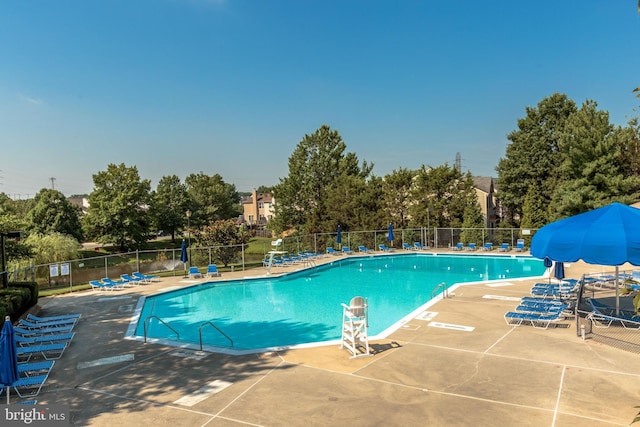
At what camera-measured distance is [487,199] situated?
153ft

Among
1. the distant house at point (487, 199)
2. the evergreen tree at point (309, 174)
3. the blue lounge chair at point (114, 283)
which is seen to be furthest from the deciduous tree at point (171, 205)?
the distant house at point (487, 199)

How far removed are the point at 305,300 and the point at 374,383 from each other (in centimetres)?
1083

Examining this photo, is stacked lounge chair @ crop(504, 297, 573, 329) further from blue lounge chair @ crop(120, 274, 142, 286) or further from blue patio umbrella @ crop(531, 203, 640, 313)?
blue lounge chair @ crop(120, 274, 142, 286)

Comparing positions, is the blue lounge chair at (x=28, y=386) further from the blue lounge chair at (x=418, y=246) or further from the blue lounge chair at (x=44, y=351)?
the blue lounge chair at (x=418, y=246)

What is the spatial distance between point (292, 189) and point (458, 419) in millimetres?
39679

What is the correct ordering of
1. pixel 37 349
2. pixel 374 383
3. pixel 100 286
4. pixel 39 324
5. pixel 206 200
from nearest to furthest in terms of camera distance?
1. pixel 374 383
2. pixel 37 349
3. pixel 39 324
4. pixel 100 286
5. pixel 206 200

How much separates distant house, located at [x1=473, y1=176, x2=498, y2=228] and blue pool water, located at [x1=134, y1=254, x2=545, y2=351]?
56.1 feet

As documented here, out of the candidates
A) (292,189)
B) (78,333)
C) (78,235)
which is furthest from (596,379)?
(78,235)

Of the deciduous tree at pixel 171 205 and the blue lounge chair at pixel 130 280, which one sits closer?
the blue lounge chair at pixel 130 280

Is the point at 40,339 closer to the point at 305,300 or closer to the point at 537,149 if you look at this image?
the point at 305,300

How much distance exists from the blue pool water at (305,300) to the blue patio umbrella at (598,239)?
5505 millimetres

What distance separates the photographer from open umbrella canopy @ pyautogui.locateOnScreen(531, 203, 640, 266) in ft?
31.5

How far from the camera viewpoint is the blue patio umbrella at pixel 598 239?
9594 millimetres

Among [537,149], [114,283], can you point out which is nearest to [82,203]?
[114,283]
